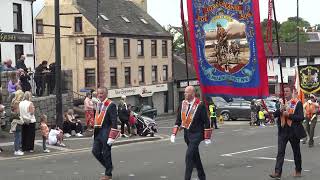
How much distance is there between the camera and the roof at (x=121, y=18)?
52250 millimetres

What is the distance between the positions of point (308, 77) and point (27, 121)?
28.3 feet

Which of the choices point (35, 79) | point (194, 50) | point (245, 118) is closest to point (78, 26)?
point (245, 118)

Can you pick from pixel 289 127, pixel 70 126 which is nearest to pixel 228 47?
pixel 289 127

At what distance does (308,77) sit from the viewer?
61.2 feet

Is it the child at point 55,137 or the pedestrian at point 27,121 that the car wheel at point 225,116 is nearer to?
the child at point 55,137

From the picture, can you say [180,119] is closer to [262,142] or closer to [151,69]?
[262,142]

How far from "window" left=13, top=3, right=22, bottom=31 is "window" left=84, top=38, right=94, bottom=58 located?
15.6 metres

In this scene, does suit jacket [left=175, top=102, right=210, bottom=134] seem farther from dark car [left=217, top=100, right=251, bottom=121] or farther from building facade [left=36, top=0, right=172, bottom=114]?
building facade [left=36, top=0, right=172, bottom=114]

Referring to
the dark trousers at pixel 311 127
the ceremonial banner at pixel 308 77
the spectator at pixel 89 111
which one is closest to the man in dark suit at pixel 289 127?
the ceremonial banner at pixel 308 77

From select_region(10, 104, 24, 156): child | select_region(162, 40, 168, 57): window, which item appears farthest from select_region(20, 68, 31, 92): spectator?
select_region(162, 40, 168, 57): window

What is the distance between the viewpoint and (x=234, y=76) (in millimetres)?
8938

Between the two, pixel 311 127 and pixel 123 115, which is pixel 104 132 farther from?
pixel 123 115

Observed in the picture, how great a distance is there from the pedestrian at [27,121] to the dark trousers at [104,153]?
570 centimetres

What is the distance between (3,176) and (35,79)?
519 inches
